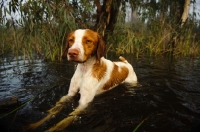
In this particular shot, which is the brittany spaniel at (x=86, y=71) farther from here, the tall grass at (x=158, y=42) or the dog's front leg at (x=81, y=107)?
the tall grass at (x=158, y=42)

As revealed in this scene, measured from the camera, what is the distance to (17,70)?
6199 mm

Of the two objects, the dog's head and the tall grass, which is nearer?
the dog's head

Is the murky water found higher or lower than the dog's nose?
lower

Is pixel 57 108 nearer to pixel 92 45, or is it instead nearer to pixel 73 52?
pixel 73 52

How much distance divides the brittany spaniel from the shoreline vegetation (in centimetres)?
263

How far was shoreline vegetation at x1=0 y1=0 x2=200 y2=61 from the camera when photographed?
5.74m

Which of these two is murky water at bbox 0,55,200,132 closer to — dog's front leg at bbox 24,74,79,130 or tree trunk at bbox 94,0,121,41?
dog's front leg at bbox 24,74,79,130

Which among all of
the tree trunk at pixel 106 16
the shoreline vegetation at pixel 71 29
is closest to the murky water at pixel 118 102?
the shoreline vegetation at pixel 71 29

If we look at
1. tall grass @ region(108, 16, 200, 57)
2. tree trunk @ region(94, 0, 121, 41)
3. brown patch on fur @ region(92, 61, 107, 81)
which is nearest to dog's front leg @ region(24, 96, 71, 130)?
brown patch on fur @ region(92, 61, 107, 81)

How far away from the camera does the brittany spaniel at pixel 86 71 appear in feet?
9.34

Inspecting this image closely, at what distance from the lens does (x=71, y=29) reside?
5.96 meters

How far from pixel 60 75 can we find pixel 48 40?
165 centimetres

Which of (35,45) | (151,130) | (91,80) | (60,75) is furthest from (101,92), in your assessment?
(35,45)

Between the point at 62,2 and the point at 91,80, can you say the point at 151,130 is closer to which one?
the point at 91,80
